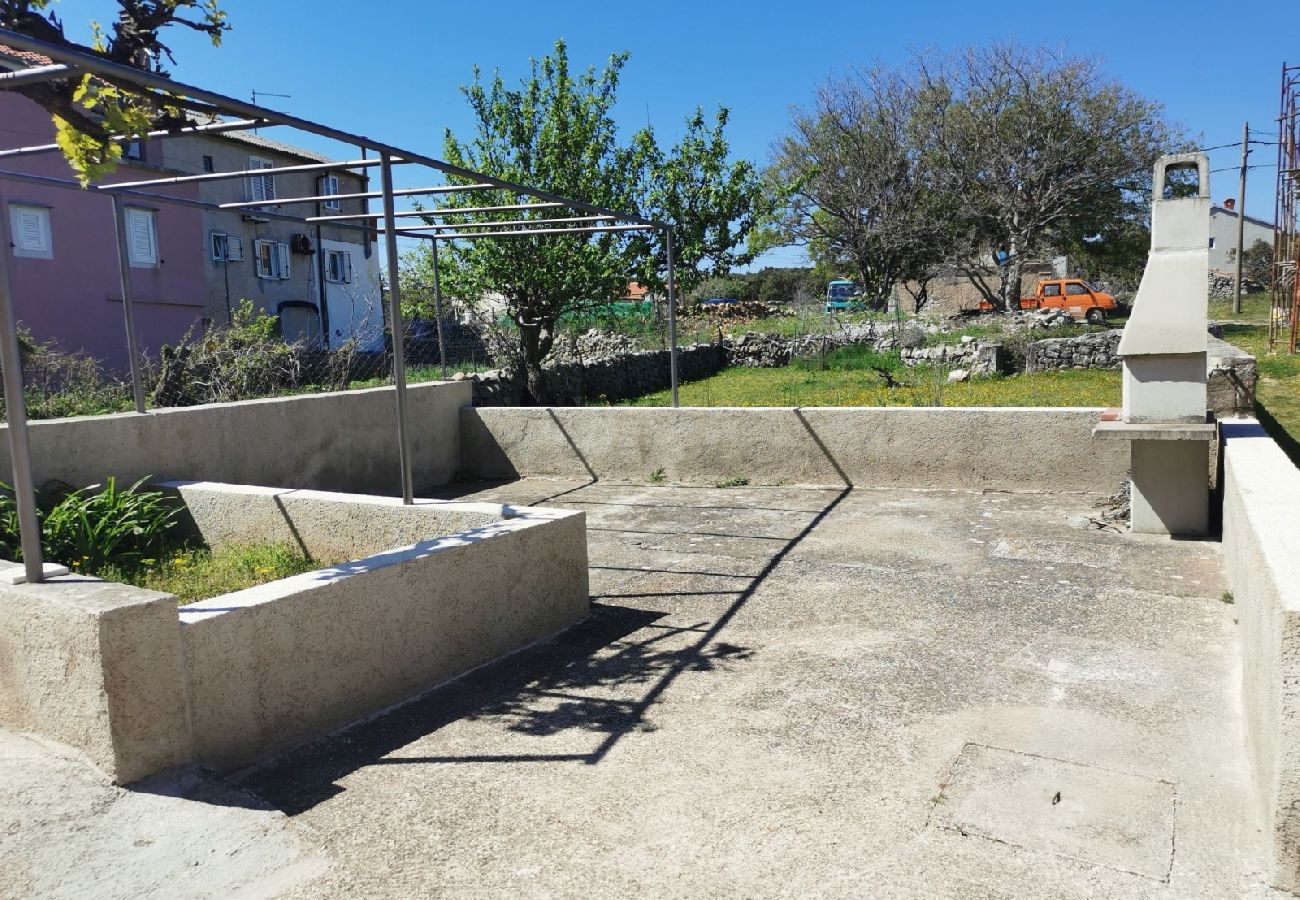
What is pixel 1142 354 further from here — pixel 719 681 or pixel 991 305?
pixel 991 305

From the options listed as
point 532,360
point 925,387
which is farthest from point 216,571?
point 925,387

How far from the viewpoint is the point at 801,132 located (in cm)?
3155

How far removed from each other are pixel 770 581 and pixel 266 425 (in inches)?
169

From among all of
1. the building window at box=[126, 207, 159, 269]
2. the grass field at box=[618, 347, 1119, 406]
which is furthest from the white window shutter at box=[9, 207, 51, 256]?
the grass field at box=[618, 347, 1119, 406]

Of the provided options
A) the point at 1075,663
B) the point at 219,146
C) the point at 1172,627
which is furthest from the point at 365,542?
the point at 219,146

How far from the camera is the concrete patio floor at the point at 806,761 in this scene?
7.95ft

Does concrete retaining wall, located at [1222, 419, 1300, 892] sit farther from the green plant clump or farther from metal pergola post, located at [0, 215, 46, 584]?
the green plant clump

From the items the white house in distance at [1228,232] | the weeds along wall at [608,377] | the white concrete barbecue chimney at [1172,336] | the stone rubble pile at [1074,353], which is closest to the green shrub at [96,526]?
the weeds along wall at [608,377]

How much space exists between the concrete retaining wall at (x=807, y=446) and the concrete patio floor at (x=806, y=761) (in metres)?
2.08

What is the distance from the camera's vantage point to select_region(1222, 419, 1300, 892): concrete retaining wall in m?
2.17

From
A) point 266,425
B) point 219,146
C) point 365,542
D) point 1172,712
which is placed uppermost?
point 219,146

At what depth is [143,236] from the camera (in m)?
20.7

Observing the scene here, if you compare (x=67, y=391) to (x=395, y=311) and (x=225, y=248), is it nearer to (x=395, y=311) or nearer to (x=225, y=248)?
(x=395, y=311)

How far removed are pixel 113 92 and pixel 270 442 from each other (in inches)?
150
